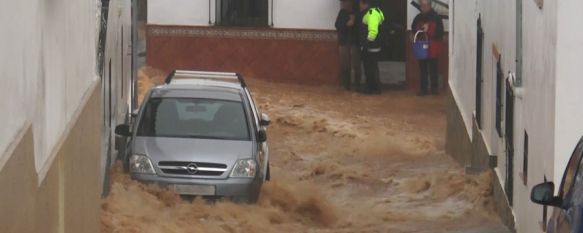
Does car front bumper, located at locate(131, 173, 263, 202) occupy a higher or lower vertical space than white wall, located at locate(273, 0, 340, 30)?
lower

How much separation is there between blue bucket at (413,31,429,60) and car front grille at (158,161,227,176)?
14281 mm

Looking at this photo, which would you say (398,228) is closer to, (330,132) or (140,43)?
(330,132)

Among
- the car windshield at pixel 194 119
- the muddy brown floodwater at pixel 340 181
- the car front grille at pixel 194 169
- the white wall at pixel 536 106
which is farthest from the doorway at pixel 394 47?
the white wall at pixel 536 106

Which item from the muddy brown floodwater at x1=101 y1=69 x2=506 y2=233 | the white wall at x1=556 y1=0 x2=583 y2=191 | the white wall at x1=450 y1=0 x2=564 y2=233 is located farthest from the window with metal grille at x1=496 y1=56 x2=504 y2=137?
the white wall at x1=556 y1=0 x2=583 y2=191

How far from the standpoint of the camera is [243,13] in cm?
3381

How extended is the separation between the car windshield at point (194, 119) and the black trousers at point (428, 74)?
13.1 m

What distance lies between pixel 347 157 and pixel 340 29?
22.5ft

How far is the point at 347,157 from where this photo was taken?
26.5m

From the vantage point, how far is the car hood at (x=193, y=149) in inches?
730

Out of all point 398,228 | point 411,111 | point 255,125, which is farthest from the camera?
point 411,111

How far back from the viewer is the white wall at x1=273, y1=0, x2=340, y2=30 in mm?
33531

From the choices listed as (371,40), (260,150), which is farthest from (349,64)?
(260,150)

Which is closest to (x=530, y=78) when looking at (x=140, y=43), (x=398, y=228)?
(x=398, y=228)

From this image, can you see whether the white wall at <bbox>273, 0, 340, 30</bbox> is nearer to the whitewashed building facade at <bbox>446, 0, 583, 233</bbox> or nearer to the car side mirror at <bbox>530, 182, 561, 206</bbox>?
the whitewashed building facade at <bbox>446, 0, 583, 233</bbox>
